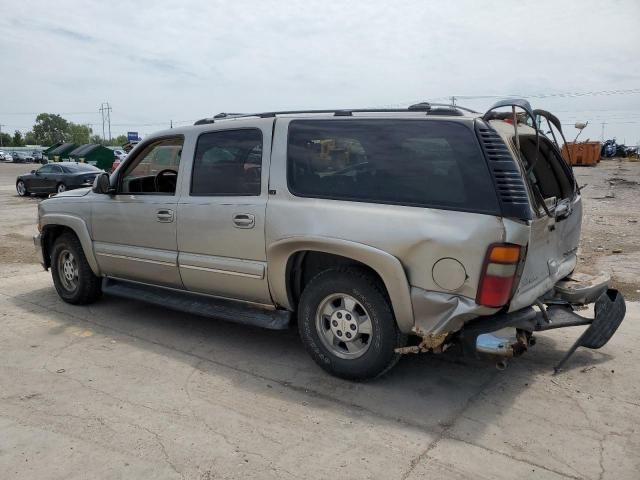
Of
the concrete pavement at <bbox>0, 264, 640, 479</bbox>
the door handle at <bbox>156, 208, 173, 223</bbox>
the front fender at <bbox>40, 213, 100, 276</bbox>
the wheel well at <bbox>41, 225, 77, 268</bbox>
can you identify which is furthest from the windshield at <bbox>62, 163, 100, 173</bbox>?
the door handle at <bbox>156, 208, 173, 223</bbox>

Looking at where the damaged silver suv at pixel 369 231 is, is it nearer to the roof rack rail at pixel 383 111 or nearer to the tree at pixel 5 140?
the roof rack rail at pixel 383 111

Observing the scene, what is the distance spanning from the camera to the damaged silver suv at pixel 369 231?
3.39 m

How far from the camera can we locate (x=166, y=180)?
5.39 meters

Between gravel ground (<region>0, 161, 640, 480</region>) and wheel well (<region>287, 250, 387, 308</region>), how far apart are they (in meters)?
0.61

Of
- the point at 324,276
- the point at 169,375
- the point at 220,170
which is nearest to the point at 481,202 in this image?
the point at 324,276

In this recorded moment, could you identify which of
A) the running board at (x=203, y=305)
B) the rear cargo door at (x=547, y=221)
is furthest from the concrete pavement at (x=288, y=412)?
the rear cargo door at (x=547, y=221)

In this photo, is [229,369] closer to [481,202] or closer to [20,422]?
[20,422]

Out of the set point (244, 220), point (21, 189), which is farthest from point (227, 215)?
point (21, 189)

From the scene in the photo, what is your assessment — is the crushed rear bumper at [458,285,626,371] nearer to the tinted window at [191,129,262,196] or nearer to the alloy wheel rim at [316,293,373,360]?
the alloy wheel rim at [316,293,373,360]

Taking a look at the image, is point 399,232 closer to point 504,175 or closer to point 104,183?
point 504,175

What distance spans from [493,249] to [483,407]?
3.62ft

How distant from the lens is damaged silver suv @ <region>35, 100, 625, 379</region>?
11.1 feet

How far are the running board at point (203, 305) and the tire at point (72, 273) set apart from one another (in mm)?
284

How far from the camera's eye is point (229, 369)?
14.1 feet
